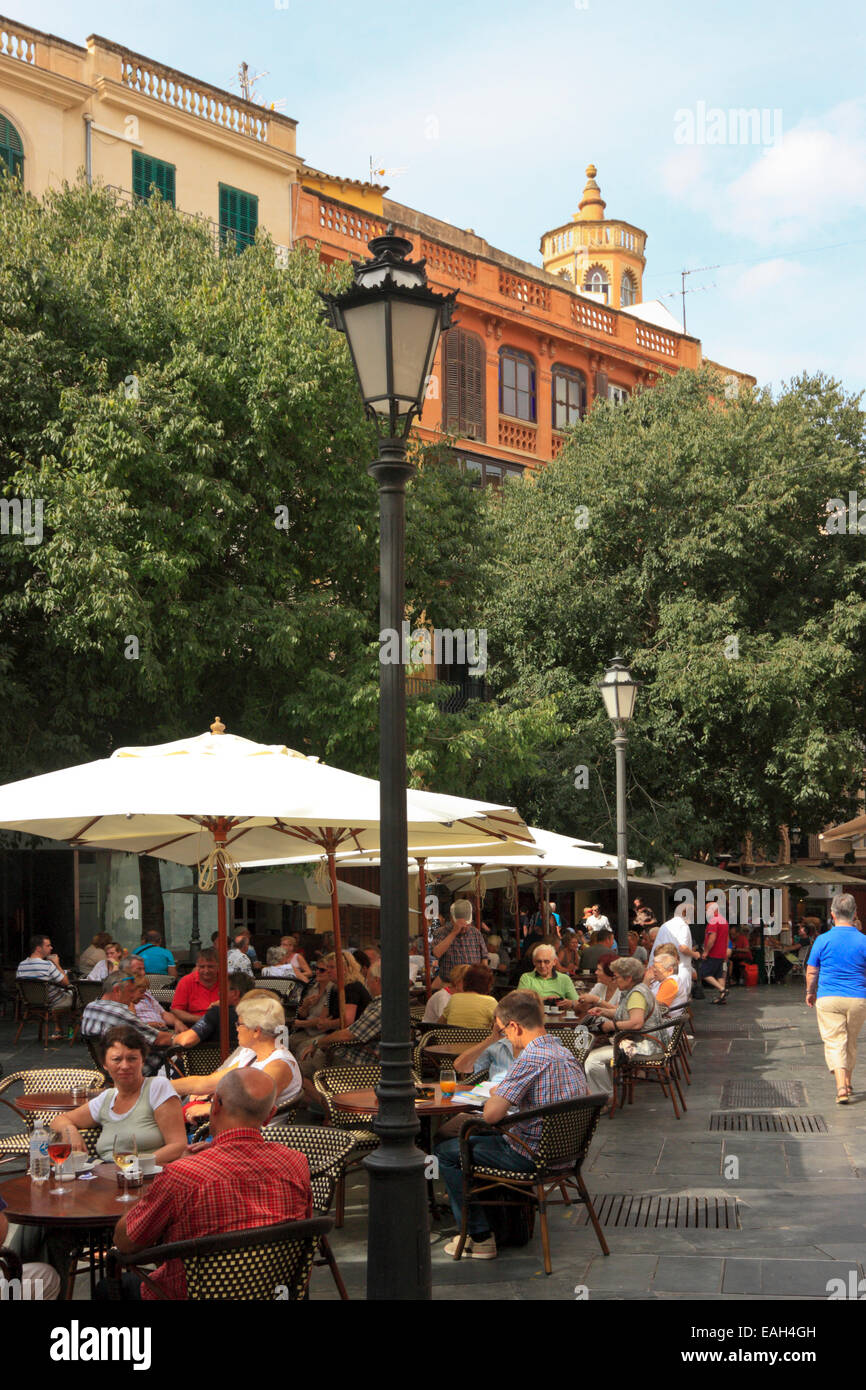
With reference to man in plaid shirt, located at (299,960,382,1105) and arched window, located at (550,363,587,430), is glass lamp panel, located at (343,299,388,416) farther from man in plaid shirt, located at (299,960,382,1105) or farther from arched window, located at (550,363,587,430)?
arched window, located at (550,363,587,430)

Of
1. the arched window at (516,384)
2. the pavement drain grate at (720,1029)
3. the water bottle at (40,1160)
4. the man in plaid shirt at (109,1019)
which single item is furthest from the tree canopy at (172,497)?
the arched window at (516,384)

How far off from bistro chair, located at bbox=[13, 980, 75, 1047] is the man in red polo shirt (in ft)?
16.0

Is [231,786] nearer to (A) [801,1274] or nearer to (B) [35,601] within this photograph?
(A) [801,1274]

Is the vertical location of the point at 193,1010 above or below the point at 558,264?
below

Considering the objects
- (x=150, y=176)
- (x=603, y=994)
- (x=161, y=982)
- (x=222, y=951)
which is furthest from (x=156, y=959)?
(x=150, y=176)

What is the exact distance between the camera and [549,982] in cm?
1209

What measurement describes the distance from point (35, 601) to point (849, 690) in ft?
57.2

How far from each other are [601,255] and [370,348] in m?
54.5

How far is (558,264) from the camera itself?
193 feet

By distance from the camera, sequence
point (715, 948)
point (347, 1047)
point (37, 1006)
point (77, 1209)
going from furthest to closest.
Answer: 1. point (715, 948)
2. point (37, 1006)
3. point (347, 1047)
4. point (77, 1209)

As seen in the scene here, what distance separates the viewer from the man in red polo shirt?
11.2m

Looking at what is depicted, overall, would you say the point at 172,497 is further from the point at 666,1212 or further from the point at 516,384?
the point at 516,384

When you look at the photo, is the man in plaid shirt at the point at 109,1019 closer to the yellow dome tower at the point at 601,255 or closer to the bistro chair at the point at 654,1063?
the bistro chair at the point at 654,1063
